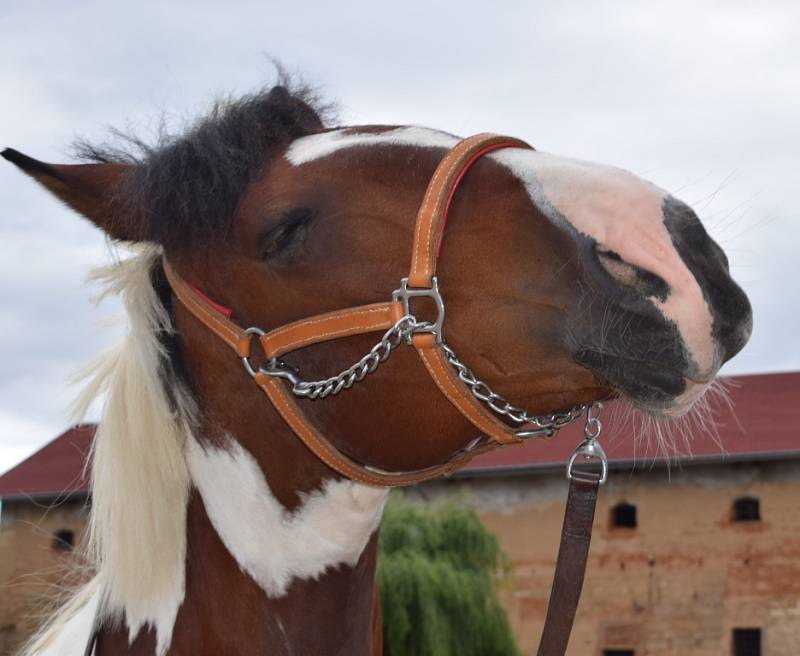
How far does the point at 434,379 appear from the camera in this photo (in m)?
1.97

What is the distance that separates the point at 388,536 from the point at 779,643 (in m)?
7.52

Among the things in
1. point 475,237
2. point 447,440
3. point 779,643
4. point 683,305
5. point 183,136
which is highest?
point 779,643

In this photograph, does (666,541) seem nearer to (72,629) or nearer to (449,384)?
(72,629)

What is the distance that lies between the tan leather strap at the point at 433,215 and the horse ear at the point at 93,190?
615 mm

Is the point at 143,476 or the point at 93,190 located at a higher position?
the point at 93,190

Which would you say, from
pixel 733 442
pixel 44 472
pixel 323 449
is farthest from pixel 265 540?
pixel 44 472

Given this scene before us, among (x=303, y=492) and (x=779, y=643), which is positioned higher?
(x=779, y=643)

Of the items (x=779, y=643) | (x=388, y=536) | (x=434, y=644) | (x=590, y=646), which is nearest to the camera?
(x=434, y=644)

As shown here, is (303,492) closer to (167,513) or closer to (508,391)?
(167,513)

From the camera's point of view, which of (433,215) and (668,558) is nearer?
(433,215)

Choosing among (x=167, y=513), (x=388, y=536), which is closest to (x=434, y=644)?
(x=388, y=536)

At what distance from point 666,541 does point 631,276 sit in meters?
20.0

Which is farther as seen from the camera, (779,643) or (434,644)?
(779,643)

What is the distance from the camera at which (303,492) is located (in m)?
2.10
